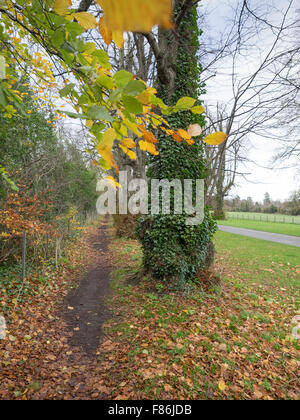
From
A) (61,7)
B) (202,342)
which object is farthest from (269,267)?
(61,7)

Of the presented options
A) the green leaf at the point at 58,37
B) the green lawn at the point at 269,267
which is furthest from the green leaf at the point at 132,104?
the green lawn at the point at 269,267

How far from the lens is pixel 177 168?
534 centimetres

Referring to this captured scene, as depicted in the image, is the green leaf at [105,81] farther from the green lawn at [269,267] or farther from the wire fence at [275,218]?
the wire fence at [275,218]

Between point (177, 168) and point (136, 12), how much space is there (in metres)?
4.97

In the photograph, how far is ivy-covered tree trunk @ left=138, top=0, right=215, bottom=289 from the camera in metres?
5.25

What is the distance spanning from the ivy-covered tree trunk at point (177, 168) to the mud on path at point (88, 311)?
145 centimetres

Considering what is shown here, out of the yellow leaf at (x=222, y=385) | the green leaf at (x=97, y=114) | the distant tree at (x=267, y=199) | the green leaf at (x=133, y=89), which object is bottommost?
the yellow leaf at (x=222, y=385)

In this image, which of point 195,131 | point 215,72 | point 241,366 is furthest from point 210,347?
point 215,72

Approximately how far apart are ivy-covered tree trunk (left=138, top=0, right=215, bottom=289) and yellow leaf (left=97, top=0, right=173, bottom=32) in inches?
188

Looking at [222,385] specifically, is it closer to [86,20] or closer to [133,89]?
[133,89]

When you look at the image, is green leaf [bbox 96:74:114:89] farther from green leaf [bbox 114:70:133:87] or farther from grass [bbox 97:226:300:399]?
grass [bbox 97:226:300:399]

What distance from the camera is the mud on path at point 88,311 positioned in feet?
12.6

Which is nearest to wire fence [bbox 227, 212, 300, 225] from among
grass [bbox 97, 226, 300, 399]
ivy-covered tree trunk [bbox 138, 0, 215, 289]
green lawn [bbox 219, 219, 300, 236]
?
green lawn [bbox 219, 219, 300, 236]

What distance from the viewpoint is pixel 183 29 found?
5520 millimetres
